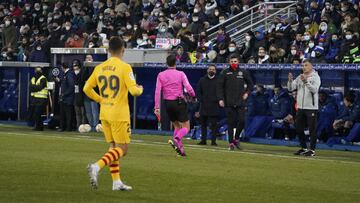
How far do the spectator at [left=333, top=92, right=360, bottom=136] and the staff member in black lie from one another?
2592mm

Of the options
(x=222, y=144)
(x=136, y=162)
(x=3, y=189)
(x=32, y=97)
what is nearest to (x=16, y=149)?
(x=136, y=162)

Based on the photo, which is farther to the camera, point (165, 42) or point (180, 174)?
point (165, 42)

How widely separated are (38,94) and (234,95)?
31.0 feet

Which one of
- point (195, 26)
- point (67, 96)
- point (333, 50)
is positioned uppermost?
point (195, 26)

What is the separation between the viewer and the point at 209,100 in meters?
25.1

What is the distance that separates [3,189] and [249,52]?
1820cm

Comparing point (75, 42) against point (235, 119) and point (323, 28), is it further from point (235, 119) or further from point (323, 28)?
point (235, 119)

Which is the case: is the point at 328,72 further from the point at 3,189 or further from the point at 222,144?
the point at 3,189

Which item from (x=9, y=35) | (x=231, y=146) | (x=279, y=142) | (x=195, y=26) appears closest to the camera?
(x=231, y=146)

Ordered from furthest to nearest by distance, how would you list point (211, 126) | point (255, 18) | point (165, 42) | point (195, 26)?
1. point (255, 18)
2. point (195, 26)
3. point (165, 42)
4. point (211, 126)

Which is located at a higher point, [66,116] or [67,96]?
[67,96]

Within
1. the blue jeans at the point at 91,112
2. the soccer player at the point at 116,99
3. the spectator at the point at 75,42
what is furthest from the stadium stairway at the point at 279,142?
the soccer player at the point at 116,99

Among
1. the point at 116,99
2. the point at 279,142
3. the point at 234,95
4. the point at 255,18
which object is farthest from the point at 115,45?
the point at 255,18

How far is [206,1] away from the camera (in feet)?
120
